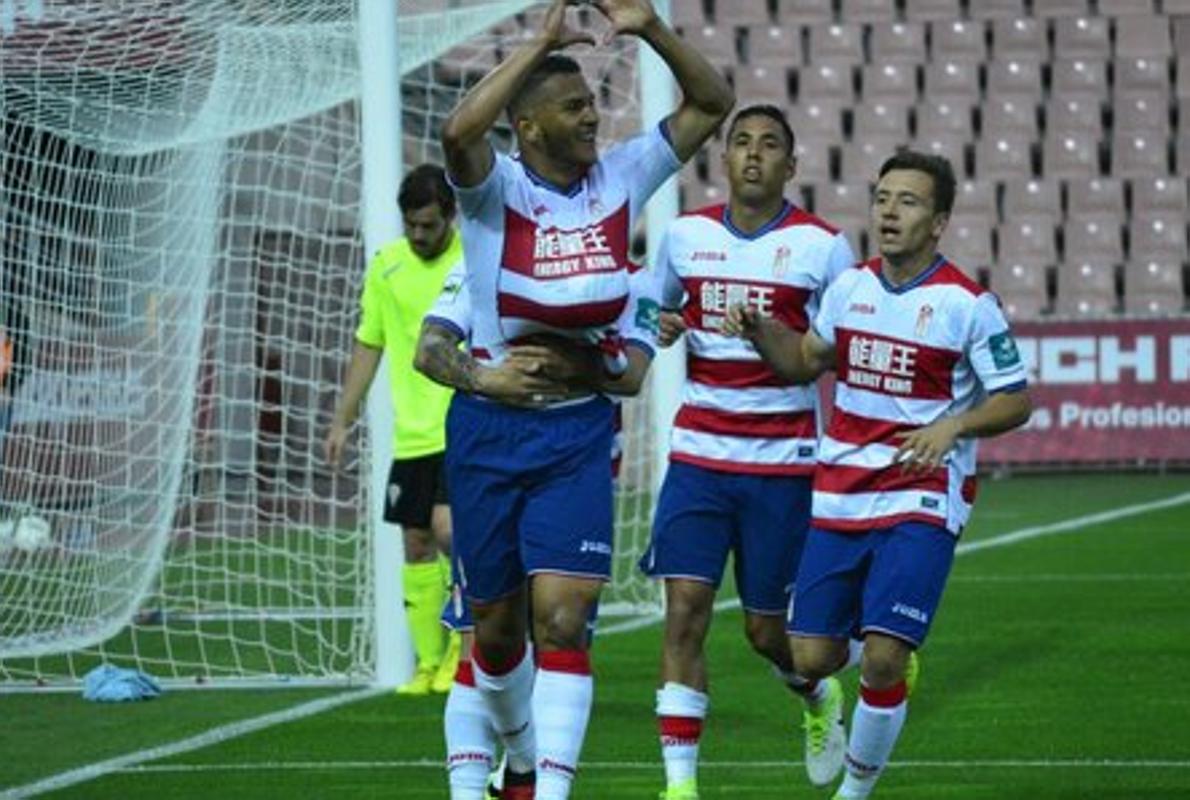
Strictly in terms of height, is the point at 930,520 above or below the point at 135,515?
above

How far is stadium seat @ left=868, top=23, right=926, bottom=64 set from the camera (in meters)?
30.2

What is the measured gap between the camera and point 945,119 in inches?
1173

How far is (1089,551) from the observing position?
62.8 feet

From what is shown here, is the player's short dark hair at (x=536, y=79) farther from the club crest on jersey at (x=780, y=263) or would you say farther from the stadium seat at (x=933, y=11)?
the stadium seat at (x=933, y=11)

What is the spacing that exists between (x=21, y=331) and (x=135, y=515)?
115 cm

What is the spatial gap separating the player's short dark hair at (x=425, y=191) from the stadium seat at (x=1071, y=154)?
18.3m

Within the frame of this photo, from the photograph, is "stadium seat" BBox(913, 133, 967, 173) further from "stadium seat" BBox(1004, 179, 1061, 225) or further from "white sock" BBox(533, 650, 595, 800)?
"white sock" BBox(533, 650, 595, 800)

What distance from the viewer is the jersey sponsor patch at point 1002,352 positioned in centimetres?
872

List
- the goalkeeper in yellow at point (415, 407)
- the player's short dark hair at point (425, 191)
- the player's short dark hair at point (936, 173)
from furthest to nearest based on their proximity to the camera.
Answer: the goalkeeper in yellow at point (415, 407) → the player's short dark hair at point (425, 191) → the player's short dark hair at point (936, 173)

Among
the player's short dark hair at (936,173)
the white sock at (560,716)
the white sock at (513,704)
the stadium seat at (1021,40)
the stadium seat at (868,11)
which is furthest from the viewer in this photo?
the stadium seat at (868,11)

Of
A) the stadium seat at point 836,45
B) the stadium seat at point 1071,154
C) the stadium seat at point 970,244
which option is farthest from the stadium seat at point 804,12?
the stadium seat at point 970,244

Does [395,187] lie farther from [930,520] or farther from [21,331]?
[930,520]

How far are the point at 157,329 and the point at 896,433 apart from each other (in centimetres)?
702

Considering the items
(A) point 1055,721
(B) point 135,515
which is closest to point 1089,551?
(B) point 135,515
